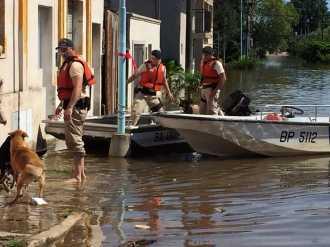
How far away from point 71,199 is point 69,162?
3.59 metres

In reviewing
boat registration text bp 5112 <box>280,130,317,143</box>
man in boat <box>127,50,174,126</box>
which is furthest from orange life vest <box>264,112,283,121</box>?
man in boat <box>127,50,174,126</box>

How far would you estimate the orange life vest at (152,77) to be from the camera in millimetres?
13938

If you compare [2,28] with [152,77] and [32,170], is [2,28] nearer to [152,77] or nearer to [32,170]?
[152,77]

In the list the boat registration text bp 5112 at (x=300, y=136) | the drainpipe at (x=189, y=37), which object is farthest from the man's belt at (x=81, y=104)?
the drainpipe at (x=189, y=37)

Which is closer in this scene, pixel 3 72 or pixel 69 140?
pixel 69 140

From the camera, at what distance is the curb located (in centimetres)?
646

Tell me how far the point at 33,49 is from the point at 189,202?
17.2 feet

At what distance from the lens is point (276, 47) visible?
4168 inches

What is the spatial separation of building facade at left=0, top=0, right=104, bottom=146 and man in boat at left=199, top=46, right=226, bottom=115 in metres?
2.92

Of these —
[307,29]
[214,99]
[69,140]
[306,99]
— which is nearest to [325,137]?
[214,99]

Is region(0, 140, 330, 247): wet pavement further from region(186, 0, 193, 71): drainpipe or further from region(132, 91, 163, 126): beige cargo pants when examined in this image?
region(186, 0, 193, 71): drainpipe

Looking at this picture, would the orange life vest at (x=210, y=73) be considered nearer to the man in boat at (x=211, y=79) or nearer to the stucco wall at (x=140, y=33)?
the man in boat at (x=211, y=79)

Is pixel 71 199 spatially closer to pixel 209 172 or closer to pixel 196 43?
pixel 209 172

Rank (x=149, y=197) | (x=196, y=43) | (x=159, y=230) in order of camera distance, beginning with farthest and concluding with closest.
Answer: (x=196, y=43)
(x=149, y=197)
(x=159, y=230)
